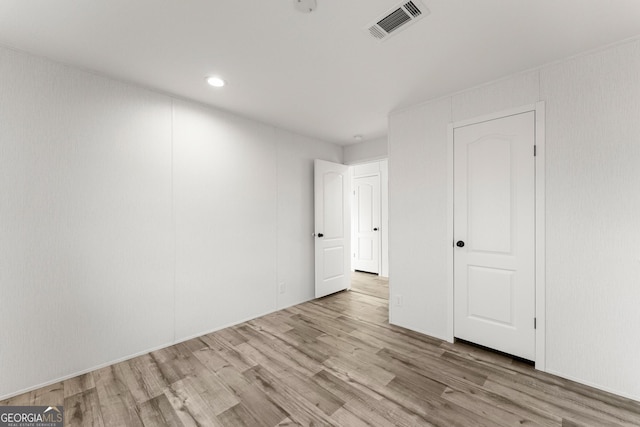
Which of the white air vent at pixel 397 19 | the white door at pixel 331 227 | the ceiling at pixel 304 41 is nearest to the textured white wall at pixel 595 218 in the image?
the ceiling at pixel 304 41

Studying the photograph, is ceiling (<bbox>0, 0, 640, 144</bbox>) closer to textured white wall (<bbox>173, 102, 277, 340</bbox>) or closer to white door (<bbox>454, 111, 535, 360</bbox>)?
textured white wall (<bbox>173, 102, 277, 340</bbox>)

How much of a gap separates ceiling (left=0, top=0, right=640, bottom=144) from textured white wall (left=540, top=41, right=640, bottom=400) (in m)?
0.26

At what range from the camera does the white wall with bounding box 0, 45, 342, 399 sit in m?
1.89

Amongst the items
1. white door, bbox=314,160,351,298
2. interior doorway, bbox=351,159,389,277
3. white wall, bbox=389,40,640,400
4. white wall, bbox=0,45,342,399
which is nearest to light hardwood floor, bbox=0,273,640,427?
white wall, bbox=389,40,640,400

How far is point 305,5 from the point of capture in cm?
149

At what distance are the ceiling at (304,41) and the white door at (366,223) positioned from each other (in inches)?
127

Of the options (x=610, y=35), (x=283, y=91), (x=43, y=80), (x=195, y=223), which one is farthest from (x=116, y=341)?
(x=610, y=35)

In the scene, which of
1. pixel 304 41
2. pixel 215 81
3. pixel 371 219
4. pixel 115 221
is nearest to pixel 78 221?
pixel 115 221

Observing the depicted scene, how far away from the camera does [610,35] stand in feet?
5.85

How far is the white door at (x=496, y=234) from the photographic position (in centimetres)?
223

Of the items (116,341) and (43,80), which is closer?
(43,80)

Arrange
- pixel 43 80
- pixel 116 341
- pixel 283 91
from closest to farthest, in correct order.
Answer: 1. pixel 43 80
2. pixel 116 341
3. pixel 283 91

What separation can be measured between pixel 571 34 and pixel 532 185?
1.09m

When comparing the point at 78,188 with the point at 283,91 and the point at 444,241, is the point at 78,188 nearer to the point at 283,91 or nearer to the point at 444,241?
the point at 283,91
